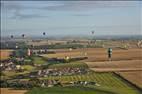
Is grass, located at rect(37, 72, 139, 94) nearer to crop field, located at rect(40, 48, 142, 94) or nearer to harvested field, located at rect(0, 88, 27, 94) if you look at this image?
crop field, located at rect(40, 48, 142, 94)

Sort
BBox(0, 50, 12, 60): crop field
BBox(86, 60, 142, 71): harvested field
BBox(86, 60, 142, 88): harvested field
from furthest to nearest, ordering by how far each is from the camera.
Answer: BBox(0, 50, 12, 60): crop field, BBox(86, 60, 142, 71): harvested field, BBox(86, 60, 142, 88): harvested field

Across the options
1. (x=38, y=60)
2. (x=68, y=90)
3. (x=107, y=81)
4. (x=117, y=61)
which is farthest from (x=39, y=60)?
(x=68, y=90)

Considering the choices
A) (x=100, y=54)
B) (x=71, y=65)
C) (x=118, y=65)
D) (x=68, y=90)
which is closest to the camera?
(x=68, y=90)

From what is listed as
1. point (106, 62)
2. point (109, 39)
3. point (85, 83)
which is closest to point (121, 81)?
point (85, 83)

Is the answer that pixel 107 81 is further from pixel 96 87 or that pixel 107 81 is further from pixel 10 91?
pixel 10 91

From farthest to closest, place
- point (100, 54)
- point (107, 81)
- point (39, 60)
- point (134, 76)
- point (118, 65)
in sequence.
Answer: point (39, 60), point (100, 54), point (118, 65), point (134, 76), point (107, 81)

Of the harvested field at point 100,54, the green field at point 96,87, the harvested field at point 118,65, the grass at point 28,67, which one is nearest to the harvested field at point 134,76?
the green field at point 96,87

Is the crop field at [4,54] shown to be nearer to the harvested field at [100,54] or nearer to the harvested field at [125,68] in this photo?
the harvested field at [100,54]

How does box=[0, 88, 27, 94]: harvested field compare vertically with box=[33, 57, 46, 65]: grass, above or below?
below

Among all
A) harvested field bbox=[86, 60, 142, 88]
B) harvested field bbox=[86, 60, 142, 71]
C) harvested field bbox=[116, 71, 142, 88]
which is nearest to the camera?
harvested field bbox=[116, 71, 142, 88]

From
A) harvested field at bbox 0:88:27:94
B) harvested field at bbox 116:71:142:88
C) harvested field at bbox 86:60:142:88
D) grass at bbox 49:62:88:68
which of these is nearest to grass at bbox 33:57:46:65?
grass at bbox 49:62:88:68

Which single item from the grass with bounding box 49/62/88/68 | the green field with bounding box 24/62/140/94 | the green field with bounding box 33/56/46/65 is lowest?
the green field with bounding box 24/62/140/94

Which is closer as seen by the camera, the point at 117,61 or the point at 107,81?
the point at 107,81
